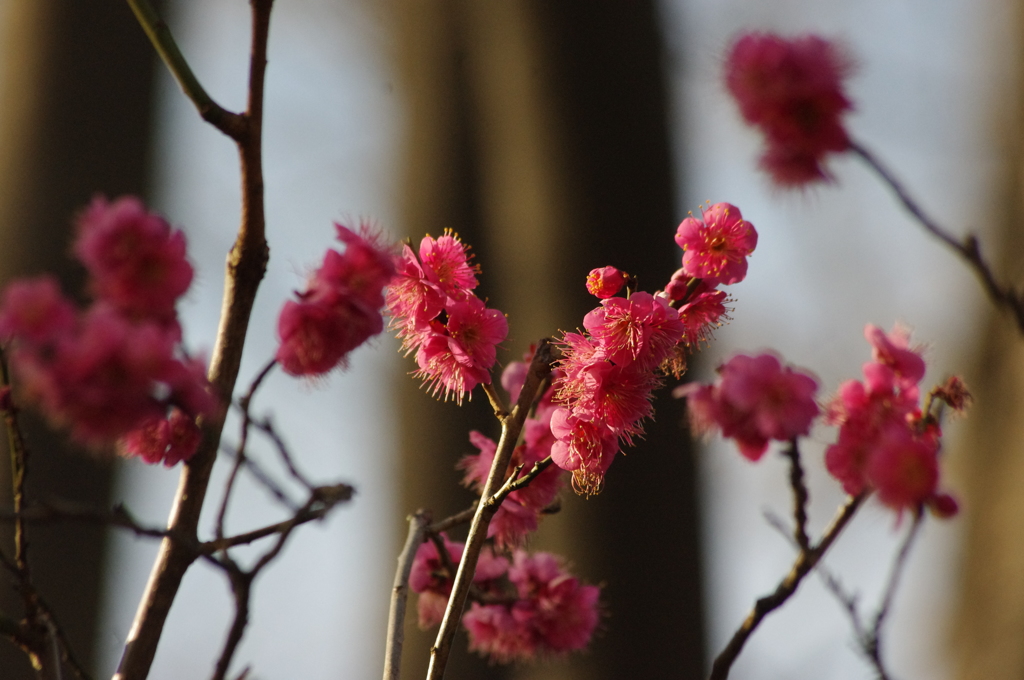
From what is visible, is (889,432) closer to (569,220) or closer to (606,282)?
(606,282)

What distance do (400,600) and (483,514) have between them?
0.12m

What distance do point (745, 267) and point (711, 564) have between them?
1483 mm

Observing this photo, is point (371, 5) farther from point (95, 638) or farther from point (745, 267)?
point (745, 267)

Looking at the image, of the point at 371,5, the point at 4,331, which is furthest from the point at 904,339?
the point at 371,5

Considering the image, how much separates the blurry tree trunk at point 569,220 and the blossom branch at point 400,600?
44.0 inches

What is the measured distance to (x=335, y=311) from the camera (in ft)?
2.13

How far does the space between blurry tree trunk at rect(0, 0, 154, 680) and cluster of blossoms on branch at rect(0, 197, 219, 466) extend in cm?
162

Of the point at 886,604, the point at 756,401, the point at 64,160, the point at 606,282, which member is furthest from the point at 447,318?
the point at 64,160

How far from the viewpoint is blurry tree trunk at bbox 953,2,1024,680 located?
282cm

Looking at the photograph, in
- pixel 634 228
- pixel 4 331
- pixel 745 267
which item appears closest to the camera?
pixel 4 331

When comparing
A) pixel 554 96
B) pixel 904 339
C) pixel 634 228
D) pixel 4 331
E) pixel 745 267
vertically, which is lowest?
pixel 4 331

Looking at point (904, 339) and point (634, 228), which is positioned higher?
point (634, 228)

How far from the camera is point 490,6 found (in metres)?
3.00

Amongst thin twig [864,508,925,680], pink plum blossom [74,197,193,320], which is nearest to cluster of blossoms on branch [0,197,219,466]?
pink plum blossom [74,197,193,320]
